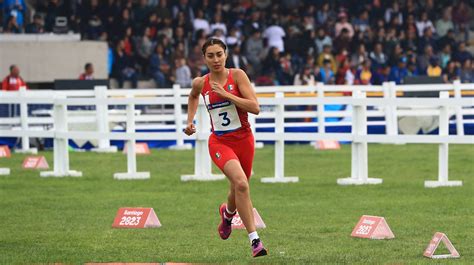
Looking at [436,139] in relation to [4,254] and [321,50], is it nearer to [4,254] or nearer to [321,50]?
[4,254]

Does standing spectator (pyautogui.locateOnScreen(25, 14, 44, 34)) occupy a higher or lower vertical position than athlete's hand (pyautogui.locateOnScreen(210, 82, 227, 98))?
higher

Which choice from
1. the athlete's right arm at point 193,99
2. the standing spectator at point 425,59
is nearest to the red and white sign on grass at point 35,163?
the athlete's right arm at point 193,99

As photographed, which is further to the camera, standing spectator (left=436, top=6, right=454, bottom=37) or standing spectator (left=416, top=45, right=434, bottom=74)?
standing spectator (left=436, top=6, right=454, bottom=37)

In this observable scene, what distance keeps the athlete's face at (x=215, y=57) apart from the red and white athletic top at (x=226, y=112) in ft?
0.45

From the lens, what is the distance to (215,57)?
41.2 ft

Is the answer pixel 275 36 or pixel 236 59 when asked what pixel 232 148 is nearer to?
pixel 236 59

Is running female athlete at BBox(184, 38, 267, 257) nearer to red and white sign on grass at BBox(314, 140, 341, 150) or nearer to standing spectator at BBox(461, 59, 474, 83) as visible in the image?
red and white sign on grass at BBox(314, 140, 341, 150)

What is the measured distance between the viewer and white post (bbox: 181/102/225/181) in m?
21.0

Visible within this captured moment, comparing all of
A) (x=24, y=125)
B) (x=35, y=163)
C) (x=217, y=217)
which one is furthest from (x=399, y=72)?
(x=217, y=217)

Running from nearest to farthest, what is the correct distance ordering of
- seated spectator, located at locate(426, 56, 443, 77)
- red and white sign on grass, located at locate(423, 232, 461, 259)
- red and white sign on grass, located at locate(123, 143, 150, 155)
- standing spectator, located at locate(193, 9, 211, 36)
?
red and white sign on grass, located at locate(423, 232, 461, 259) < red and white sign on grass, located at locate(123, 143, 150, 155) < standing spectator, located at locate(193, 9, 211, 36) < seated spectator, located at locate(426, 56, 443, 77)

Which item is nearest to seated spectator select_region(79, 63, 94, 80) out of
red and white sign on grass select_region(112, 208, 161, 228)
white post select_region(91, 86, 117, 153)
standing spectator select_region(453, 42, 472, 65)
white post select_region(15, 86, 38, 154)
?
white post select_region(91, 86, 117, 153)

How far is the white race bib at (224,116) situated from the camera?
1255 centimetres

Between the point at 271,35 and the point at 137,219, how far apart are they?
2242cm

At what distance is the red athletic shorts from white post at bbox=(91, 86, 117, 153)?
13524 mm
